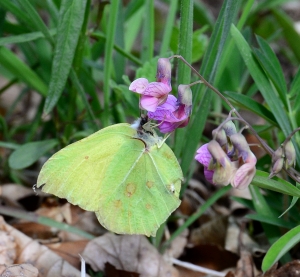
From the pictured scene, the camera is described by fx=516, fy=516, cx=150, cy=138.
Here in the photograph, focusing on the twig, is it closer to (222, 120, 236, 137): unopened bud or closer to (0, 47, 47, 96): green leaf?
(222, 120, 236, 137): unopened bud

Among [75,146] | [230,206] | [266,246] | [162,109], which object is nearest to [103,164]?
[75,146]

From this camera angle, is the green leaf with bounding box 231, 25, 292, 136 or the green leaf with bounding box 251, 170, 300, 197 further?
the green leaf with bounding box 231, 25, 292, 136

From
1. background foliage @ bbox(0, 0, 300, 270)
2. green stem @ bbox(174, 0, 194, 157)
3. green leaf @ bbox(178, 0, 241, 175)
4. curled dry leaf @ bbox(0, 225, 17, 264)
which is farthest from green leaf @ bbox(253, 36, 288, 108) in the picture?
curled dry leaf @ bbox(0, 225, 17, 264)

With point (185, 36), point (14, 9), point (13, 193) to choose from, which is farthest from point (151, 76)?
point (13, 193)

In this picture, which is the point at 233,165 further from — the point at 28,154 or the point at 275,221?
the point at 28,154

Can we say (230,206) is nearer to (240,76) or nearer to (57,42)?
(240,76)
